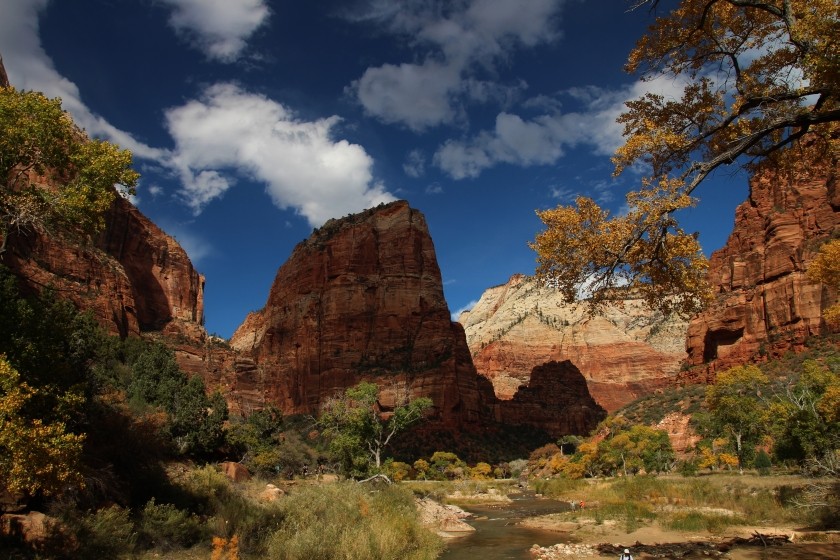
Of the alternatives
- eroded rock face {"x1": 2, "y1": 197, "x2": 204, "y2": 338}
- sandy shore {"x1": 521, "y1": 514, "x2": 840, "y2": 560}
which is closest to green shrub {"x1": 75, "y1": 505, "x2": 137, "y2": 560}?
sandy shore {"x1": 521, "y1": 514, "x2": 840, "y2": 560}

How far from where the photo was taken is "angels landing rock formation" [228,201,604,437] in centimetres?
10094

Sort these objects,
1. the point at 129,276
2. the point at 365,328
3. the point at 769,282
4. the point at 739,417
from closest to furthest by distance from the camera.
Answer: the point at 739,417
the point at 769,282
the point at 129,276
the point at 365,328

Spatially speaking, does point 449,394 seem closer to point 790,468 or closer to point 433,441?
point 433,441

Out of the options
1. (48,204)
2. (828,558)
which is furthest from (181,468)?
(828,558)

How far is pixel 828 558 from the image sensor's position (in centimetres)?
1295

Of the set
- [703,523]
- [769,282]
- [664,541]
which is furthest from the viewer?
[769,282]

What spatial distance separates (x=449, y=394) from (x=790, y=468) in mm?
64349

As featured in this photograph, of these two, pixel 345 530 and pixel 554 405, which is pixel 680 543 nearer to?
pixel 345 530

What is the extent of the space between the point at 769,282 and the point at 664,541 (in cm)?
6677

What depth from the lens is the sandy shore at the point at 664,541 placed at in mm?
14608

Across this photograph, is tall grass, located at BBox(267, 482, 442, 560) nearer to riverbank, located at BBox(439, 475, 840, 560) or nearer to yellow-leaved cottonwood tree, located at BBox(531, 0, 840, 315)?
riverbank, located at BBox(439, 475, 840, 560)

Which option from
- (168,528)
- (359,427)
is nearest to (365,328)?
(359,427)

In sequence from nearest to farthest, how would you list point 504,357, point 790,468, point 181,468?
point 181,468, point 790,468, point 504,357

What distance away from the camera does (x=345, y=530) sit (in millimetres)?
15336
